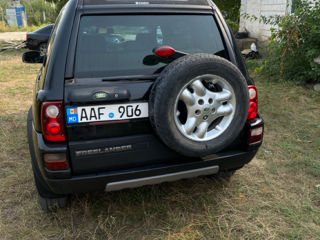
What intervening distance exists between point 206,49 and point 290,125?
247 cm

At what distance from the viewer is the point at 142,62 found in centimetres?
230

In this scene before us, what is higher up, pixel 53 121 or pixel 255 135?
pixel 53 121

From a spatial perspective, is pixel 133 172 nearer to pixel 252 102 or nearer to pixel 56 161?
pixel 56 161

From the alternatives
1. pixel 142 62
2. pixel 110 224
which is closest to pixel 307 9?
pixel 142 62

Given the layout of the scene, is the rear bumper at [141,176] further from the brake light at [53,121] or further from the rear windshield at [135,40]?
the rear windshield at [135,40]

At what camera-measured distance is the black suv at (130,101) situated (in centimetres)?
209

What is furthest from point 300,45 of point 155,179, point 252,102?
point 155,179

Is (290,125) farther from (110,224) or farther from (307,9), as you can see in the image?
(110,224)

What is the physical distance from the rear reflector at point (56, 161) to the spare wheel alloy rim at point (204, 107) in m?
0.80

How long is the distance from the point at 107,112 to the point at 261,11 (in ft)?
26.9

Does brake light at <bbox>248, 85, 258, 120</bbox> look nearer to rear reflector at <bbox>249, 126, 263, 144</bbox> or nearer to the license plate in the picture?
rear reflector at <bbox>249, 126, 263, 144</bbox>

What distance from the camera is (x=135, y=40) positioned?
2.40 meters

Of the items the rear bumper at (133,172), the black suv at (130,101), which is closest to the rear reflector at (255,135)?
the rear bumper at (133,172)

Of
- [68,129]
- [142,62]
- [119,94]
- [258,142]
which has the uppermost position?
[142,62]
